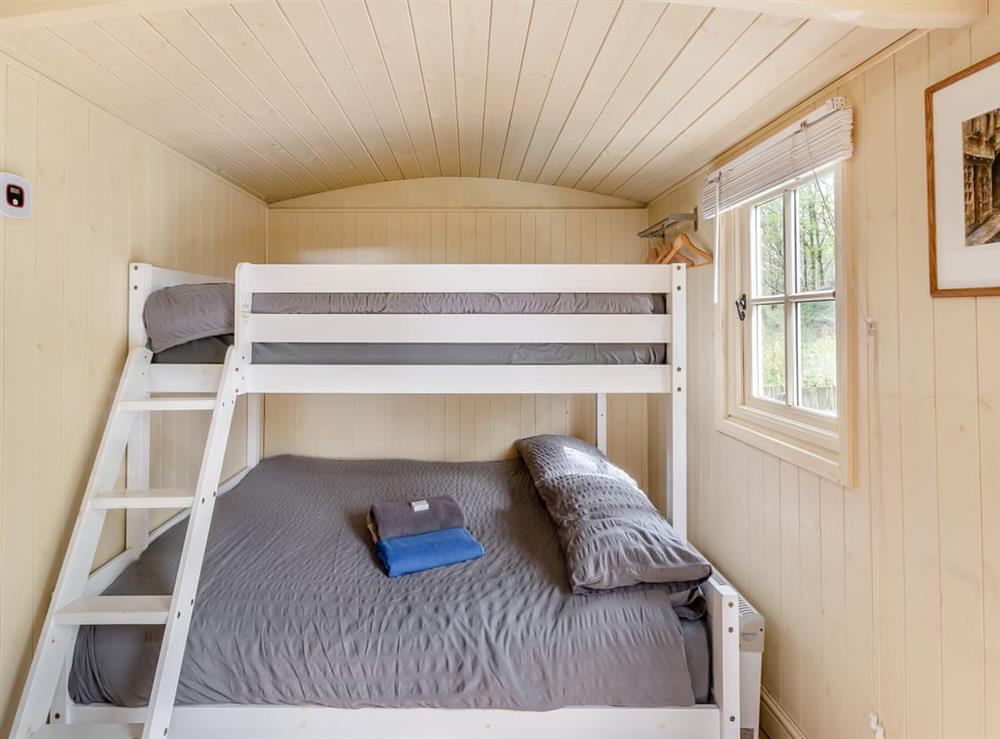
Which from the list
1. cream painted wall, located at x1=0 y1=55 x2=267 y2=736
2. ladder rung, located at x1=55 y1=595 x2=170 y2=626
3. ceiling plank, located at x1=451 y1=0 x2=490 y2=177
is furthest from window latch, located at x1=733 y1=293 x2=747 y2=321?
cream painted wall, located at x1=0 y1=55 x2=267 y2=736

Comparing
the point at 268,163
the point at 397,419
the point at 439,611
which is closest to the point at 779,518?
the point at 439,611

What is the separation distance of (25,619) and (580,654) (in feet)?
4.81

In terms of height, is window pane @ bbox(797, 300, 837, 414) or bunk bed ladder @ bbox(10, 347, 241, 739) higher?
window pane @ bbox(797, 300, 837, 414)

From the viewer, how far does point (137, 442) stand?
183 cm

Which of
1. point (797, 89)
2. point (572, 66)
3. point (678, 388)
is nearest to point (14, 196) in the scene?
point (572, 66)

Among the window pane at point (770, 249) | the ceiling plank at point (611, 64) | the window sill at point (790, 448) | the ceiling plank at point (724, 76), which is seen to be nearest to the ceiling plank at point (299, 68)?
the ceiling plank at point (611, 64)

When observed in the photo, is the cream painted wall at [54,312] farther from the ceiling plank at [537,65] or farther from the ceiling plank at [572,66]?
A: the ceiling plank at [572,66]

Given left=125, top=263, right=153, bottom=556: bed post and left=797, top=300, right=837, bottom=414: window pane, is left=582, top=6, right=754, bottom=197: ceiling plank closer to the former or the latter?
left=797, top=300, right=837, bottom=414: window pane

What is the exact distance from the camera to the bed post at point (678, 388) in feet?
5.46

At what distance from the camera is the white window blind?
1.45m

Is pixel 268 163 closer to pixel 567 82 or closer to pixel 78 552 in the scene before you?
pixel 567 82

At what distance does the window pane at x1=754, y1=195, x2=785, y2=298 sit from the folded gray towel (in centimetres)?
144

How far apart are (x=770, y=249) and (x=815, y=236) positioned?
0.25 meters

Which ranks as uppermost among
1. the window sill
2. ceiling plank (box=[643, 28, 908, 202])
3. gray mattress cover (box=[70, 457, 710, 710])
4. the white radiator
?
ceiling plank (box=[643, 28, 908, 202])
